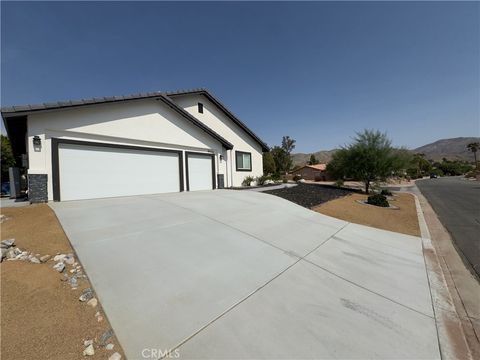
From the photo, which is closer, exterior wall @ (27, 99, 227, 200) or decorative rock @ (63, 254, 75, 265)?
decorative rock @ (63, 254, 75, 265)

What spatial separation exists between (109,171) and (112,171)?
0.38ft

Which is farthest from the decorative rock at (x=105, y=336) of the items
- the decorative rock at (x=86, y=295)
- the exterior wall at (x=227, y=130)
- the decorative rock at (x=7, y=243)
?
the exterior wall at (x=227, y=130)

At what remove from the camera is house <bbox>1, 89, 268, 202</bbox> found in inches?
297

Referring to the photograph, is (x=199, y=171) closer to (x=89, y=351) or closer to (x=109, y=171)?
(x=109, y=171)

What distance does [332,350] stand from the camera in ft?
7.11

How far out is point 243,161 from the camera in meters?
17.0

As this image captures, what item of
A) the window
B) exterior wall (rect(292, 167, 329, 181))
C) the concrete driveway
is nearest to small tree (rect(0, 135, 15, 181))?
the window

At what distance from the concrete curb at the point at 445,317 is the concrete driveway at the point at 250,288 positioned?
0.33ft

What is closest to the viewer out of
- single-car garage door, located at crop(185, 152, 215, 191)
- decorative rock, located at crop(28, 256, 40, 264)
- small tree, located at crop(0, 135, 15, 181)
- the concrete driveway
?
the concrete driveway

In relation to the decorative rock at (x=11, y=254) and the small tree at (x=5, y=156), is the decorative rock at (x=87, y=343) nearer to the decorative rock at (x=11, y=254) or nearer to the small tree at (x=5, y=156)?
the decorative rock at (x=11, y=254)

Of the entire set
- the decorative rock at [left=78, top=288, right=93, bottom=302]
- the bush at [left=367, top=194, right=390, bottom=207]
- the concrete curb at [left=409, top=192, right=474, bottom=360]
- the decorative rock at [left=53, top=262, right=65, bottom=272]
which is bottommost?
the concrete curb at [left=409, top=192, right=474, bottom=360]

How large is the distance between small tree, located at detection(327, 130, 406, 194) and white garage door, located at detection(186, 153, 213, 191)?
44.7 feet

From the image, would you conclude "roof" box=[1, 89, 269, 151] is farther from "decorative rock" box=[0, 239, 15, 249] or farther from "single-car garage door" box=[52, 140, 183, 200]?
"decorative rock" box=[0, 239, 15, 249]

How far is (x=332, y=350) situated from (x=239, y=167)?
1455cm
